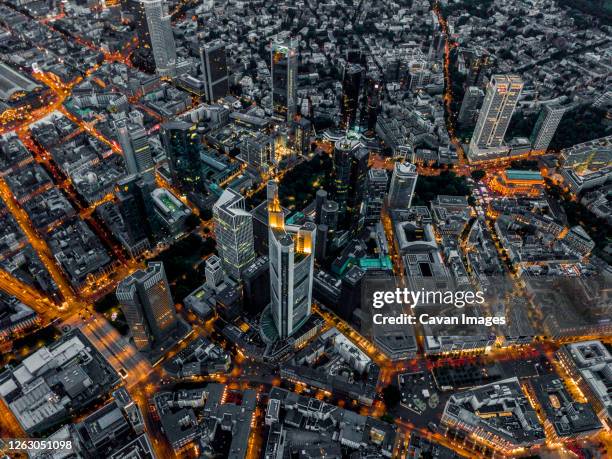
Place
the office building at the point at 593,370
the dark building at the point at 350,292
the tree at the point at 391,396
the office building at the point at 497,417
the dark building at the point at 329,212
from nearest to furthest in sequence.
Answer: the office building at the point at 497,417 → the office building at the point at 593,370 → the tree at the point at 391,396 → the dark building at the point at 350,292 → the dark building at the point at 329,212

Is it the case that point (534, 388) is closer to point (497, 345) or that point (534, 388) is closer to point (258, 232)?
point (497, 345)

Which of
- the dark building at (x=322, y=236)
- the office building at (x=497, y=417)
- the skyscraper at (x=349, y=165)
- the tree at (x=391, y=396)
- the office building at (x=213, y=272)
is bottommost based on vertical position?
the tree at (x=391, y=396)

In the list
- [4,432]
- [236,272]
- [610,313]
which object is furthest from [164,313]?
[610,313]

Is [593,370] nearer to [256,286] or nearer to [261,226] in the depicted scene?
[256,286]

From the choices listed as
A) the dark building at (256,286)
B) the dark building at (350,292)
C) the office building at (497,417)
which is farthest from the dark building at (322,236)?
the office building at (497,417)

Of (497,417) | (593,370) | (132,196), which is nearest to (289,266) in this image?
(132,196)

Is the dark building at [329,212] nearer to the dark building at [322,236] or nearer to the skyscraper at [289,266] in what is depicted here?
the dark building at [322,236]
